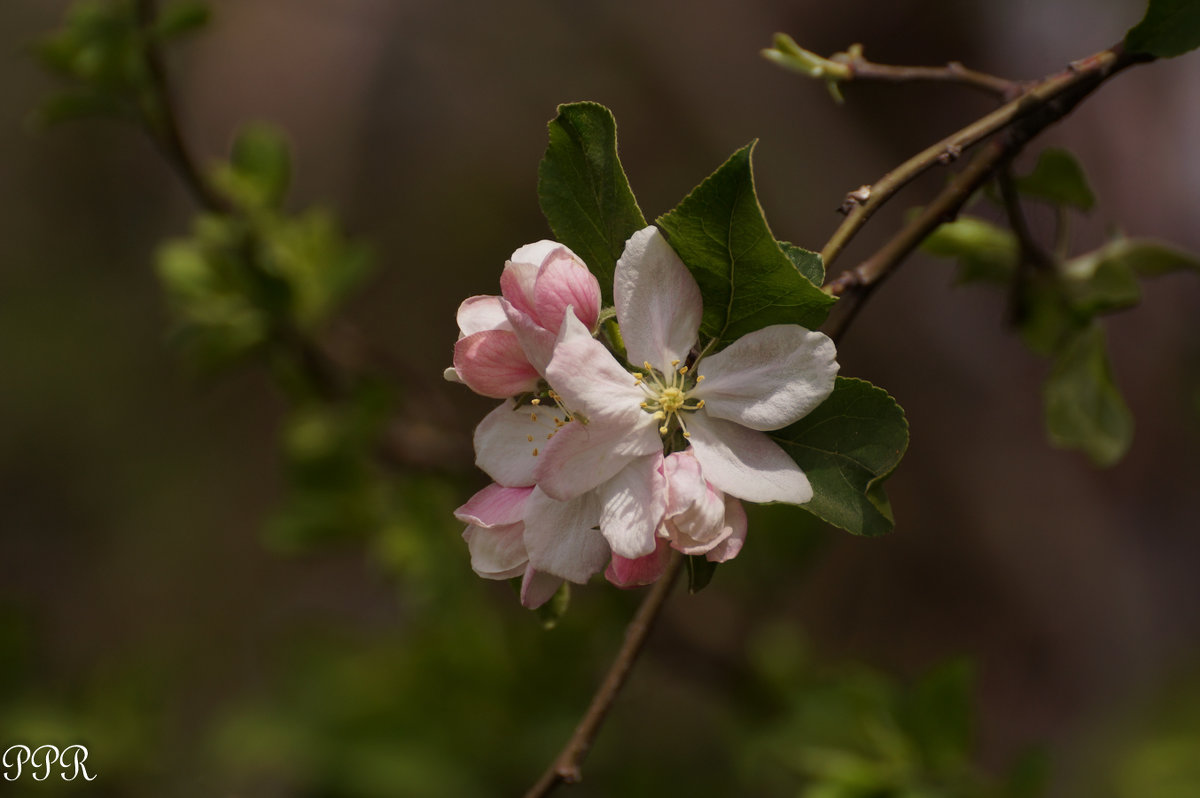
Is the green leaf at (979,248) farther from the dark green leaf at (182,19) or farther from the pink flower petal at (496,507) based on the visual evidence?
the dark green leaf at (182,19)

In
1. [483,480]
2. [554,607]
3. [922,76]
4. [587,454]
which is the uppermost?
[922,76]

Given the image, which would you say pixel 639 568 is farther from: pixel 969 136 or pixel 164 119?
pixel 164 119

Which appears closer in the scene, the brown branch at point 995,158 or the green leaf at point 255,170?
the brown branch at point 995,158

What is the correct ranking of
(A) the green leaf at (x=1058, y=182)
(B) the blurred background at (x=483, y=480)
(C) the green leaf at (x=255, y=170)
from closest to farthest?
(A) the green leaf at (x=1058, y=182), (C) the green leaf at (x=255, y=170), (B) the blurred background at (x=483, y=480)

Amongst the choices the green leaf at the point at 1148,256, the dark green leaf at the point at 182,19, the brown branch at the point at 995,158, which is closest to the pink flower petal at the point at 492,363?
the brown branch at the point at 995,158

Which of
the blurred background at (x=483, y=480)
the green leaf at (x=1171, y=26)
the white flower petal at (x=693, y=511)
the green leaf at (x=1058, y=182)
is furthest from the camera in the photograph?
the blurred background at (x=483, y=480)

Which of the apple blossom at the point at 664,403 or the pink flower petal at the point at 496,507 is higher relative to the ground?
the apple blossom at the point at 664,403

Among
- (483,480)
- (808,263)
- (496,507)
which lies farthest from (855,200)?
(483,480)

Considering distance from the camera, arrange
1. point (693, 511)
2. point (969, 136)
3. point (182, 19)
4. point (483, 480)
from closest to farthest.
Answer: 1. point (693, 511)
2. point (969, 136)
3. point (182, 19)
4. point (483, 480)

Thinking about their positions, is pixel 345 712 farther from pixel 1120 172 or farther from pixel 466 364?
pixel 1120 172
